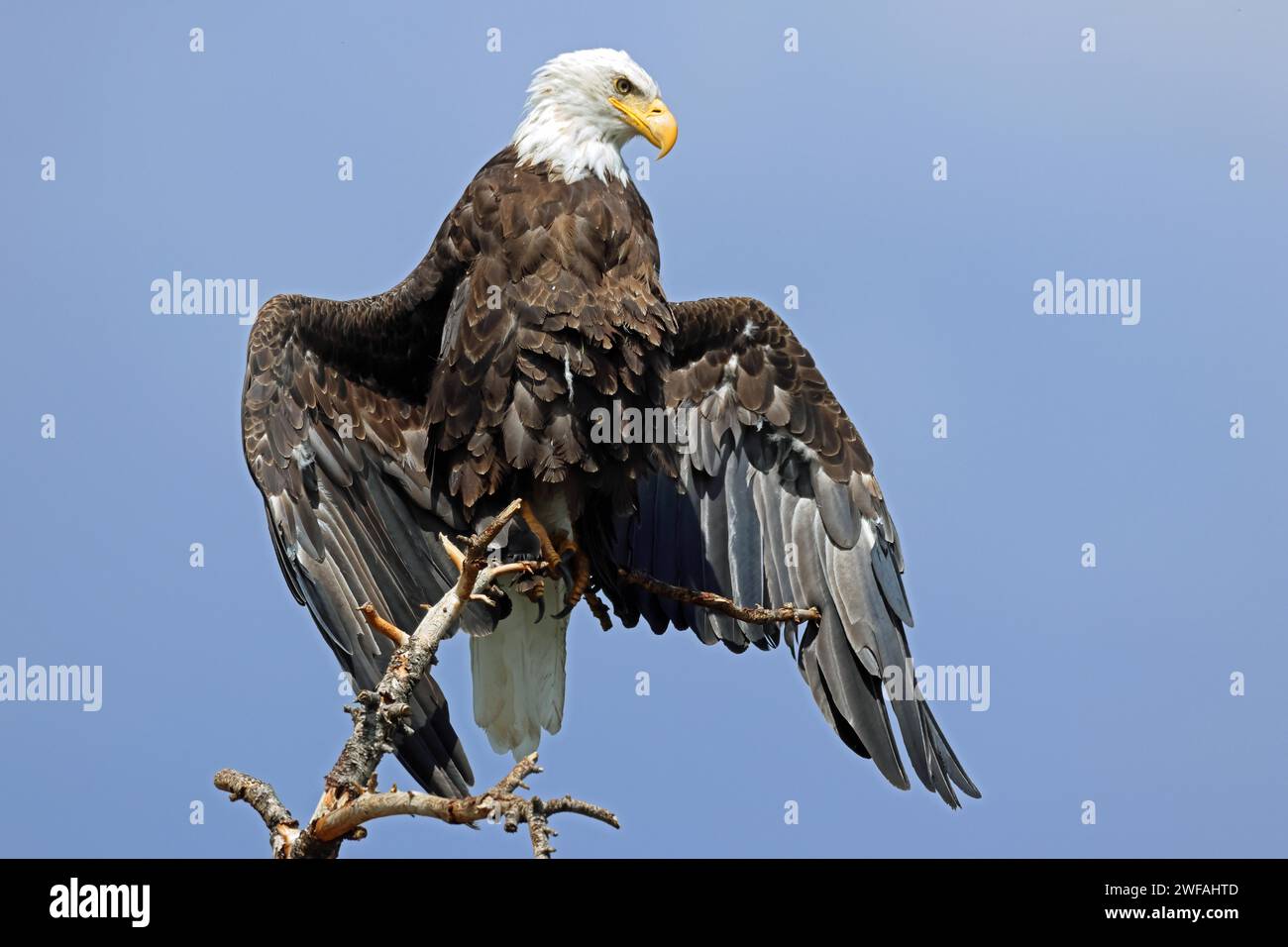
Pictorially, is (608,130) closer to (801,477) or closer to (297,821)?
(801,477)

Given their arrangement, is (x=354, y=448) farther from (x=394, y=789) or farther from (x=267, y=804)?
(x=394, y=789)

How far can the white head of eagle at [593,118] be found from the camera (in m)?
8.13

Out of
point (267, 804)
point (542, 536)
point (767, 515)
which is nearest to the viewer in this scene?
point (267, 804)

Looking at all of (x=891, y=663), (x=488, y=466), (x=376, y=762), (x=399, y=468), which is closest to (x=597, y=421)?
(x=488, y=466)

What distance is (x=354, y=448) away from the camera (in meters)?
8.33

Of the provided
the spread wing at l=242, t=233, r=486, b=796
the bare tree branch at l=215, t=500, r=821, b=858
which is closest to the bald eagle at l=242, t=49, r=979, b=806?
the spread wing at l=242, t=233, r=486, b=796

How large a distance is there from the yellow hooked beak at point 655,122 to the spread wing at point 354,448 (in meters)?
0.99

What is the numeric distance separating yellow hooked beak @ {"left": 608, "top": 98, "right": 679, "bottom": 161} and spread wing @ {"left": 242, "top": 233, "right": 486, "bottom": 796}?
993 millimetres

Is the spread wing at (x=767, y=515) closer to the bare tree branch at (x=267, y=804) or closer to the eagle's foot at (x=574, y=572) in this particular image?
the eagle's foot at (x=574, y=572)

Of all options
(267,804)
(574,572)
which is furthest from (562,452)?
(267,804)

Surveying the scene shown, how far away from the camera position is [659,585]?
775 centimetres

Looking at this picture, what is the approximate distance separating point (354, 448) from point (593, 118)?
6.20 ft

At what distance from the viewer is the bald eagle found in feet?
25.3

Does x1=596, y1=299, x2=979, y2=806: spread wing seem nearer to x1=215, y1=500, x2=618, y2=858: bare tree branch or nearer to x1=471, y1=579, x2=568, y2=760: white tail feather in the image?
x1=471, y1=579, x2=568, y2=760: white tail feather
